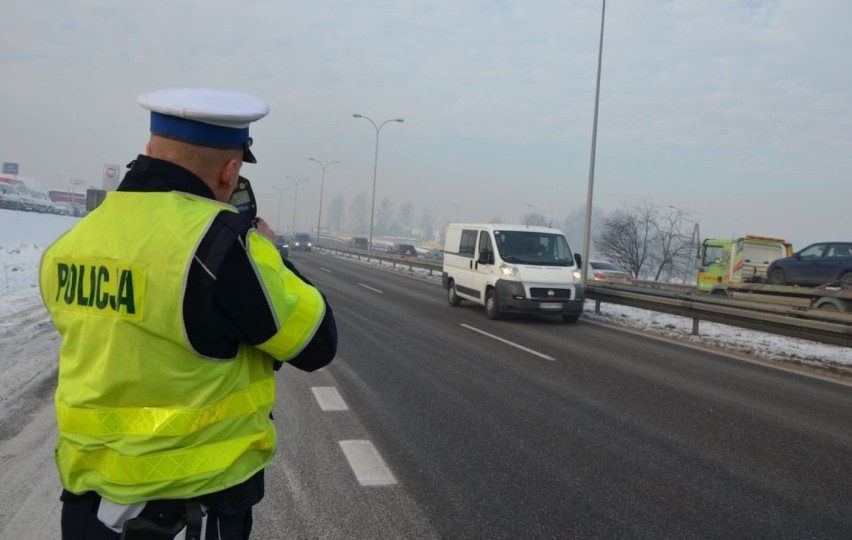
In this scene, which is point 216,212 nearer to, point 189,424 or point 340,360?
point 189,424

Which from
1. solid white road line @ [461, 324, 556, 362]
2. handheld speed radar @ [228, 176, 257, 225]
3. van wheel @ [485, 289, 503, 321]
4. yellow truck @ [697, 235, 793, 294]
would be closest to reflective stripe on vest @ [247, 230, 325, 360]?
handheld speed radar @ [228, 176, 257, 225]

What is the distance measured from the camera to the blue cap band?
5.59 feet

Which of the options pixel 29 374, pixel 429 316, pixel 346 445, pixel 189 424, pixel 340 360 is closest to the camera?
pixel 189 424

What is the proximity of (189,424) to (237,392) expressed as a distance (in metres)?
0.14

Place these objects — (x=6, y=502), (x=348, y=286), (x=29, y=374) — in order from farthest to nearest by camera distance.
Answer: (x=348, y=286) < (x=29, y=374) < (x=6, y=502)

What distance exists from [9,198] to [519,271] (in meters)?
68.9

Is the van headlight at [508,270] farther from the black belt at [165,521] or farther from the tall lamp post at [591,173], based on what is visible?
the black belt at [165,521]

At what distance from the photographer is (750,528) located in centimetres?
391

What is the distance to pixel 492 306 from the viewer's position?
14.4 m

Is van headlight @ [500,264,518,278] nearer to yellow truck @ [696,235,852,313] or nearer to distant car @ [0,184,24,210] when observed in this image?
yellow truck @ [696,235,852,313]

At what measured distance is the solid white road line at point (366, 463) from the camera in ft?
14.5

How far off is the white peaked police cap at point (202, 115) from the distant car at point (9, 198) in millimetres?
73720

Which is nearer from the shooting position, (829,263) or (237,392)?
(237,392)

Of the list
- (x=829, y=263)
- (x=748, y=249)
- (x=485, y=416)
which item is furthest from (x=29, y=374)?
(x=748, y=249)
